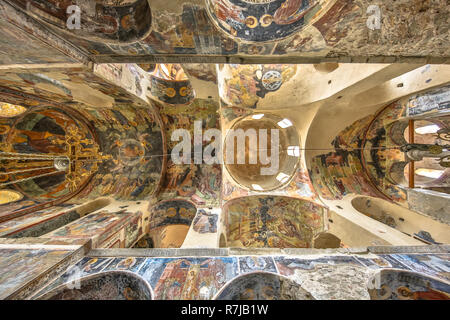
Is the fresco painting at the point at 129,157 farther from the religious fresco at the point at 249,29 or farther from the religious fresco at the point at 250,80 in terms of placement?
the religious fresco at the point at 249,29

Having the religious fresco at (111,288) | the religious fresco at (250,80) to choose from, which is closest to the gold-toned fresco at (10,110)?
the religious fresco at (111,288)

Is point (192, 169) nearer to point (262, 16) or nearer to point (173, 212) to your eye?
point (173, 212)

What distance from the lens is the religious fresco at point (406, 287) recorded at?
372cm

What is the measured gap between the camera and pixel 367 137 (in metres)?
8.53

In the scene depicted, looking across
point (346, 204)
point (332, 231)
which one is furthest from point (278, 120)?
point (332, 231)

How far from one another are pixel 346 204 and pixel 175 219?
8.25 meters

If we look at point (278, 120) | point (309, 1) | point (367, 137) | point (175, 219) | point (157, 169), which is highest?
point (309, 1)

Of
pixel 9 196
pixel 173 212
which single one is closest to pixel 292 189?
pixel 173 212

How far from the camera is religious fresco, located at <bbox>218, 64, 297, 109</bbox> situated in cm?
842

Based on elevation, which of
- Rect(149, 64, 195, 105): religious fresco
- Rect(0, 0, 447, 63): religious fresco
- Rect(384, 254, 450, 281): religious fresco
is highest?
Rect(149, 64, 195, 105): religious fresco

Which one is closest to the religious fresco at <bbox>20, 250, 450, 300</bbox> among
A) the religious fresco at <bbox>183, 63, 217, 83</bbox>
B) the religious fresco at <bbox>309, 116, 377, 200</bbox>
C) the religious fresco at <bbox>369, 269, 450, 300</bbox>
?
the religious fresco at <bbox>369, 269, 450, 300</bbox>

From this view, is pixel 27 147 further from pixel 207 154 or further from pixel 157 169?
pixel 207 154

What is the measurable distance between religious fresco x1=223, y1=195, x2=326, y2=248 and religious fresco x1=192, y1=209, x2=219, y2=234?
1194mm

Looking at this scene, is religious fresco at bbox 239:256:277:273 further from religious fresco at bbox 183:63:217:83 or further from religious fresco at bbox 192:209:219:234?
religious fresco at bbox 183:63:217:83
